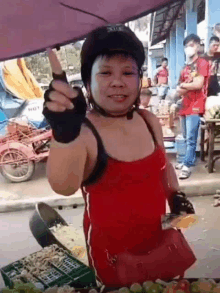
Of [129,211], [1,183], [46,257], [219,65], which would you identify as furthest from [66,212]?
[129,211]

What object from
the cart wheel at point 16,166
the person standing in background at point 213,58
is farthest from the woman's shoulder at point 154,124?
the cart wheel at point 16,166

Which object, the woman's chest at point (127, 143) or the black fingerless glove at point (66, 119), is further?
the woman's chest at point (127, 143)

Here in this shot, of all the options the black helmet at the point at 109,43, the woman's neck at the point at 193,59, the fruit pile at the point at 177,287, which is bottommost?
the fruit pile at the point at 177,287

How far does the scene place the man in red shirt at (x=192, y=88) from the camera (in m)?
4.03

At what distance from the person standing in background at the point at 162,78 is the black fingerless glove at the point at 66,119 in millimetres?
3537

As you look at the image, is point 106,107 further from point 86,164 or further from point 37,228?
point 37,228

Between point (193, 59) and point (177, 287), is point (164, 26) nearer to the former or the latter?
point (193, 59)

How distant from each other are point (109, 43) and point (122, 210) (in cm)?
55

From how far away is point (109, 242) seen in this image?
3.86 feet

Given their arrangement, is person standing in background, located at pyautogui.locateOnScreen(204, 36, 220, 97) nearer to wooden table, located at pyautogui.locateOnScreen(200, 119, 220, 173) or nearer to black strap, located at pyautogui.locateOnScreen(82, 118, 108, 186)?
wooden table, located at pyautogui.locateOnScreen(200, 119, 220, 173)

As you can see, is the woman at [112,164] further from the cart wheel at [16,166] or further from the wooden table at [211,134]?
the cart wheel at [16,166]

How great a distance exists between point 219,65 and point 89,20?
3.39 meters

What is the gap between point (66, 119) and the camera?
3.20 ft

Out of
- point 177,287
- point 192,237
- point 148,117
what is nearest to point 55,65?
point 148,117
